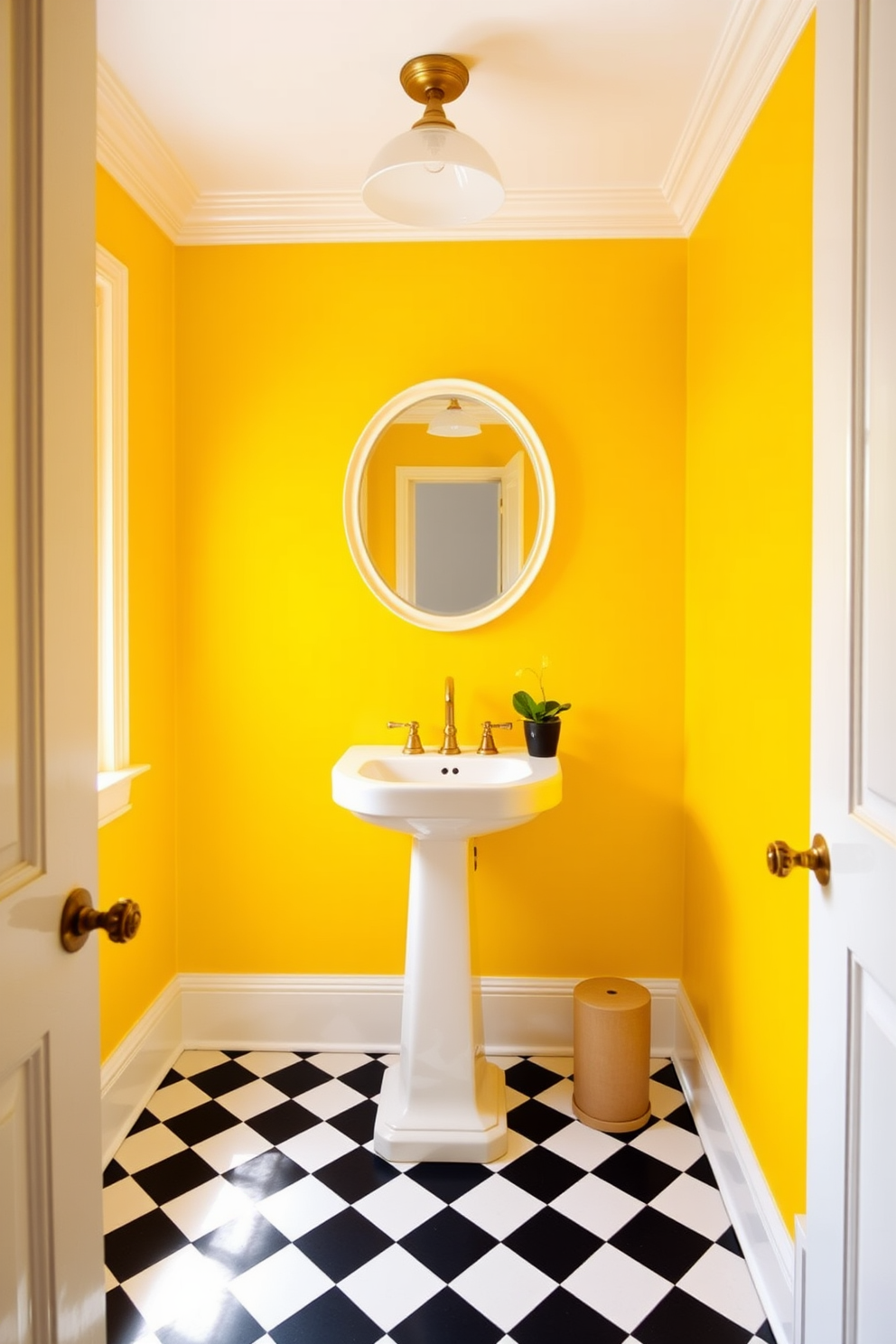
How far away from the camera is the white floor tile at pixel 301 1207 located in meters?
1.83

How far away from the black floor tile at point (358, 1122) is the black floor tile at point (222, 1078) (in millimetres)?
310

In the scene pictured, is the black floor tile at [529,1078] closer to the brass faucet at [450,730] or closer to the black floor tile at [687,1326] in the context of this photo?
the black floor tile at [687,1326]

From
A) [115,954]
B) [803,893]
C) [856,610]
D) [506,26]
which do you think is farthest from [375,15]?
[115,954]

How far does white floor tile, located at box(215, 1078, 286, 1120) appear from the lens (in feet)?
7.45

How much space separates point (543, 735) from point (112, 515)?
1213 millimetres

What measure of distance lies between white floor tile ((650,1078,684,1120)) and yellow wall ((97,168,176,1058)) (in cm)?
136

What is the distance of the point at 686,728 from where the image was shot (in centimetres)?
250

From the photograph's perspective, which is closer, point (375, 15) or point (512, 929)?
point (375, 15)

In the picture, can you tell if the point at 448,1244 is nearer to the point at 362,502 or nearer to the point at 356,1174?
the point at 356,1174

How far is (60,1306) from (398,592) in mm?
1876

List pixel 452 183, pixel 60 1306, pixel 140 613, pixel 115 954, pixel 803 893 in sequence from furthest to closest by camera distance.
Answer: pixel 140 613 < pixel 115 954 < pixel 452 183 < pixel 803 893 < pixel 60 1306

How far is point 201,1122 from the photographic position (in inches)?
87.4

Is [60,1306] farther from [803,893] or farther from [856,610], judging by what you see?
[803,893]

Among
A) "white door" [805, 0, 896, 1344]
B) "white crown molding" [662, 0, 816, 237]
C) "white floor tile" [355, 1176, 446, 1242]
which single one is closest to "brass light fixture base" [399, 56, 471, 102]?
"white crown molding" [662, 0, 816, 237]
